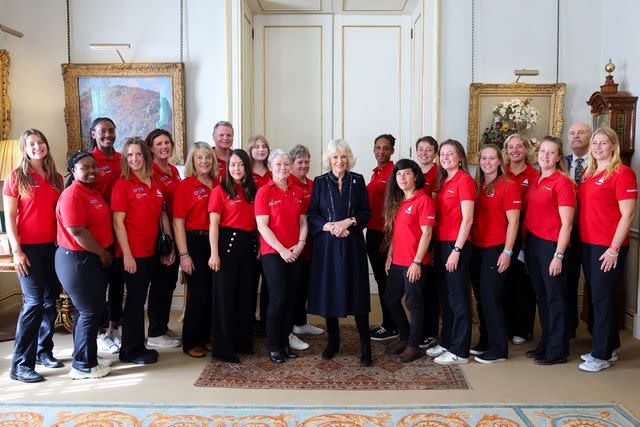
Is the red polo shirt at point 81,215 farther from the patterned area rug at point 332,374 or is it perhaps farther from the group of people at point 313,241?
the patterned area rug at point 332,374

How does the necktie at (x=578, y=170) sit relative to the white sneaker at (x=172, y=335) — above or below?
above

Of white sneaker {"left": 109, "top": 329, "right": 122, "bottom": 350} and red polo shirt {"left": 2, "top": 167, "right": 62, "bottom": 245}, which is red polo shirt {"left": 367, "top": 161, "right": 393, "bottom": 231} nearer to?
white sneaker {"left": 109, "top": 329, "right": 122, "bottom": 350}

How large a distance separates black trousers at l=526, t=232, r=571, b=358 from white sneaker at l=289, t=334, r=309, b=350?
1.71 meters

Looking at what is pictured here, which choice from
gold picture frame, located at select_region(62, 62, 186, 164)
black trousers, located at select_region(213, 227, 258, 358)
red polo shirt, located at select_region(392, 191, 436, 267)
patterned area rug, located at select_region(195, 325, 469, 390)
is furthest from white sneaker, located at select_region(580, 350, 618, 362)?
gold picture frame, located at select_region(62, 62, 186, 164)

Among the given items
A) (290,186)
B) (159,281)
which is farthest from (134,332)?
(290,186)

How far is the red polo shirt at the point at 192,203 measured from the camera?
11.8ft

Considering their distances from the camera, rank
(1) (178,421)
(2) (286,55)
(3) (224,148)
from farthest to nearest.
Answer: (2) (286,55) < (3) (224,148) < (1) (178,421)

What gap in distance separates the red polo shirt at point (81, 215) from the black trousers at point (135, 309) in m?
0.29

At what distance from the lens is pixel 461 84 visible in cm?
519

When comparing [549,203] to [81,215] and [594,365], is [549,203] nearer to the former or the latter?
[594,365]

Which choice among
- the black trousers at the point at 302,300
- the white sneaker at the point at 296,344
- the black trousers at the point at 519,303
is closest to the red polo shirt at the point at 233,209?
the black trousers at the point at 302,300

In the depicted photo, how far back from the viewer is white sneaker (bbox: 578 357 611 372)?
350 centimetres

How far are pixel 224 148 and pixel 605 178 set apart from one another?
108 inches

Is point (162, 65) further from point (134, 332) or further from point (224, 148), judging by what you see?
point (134, 332)
